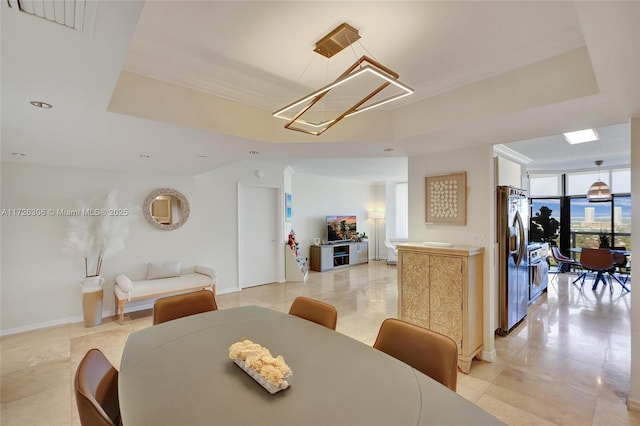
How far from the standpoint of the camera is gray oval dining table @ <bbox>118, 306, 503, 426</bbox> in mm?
1117

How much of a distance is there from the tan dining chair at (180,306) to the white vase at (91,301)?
2311mm

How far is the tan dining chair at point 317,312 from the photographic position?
2119mm

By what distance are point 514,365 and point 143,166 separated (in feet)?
16.6

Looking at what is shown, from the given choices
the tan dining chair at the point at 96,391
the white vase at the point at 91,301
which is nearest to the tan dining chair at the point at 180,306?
the tan dining chair at the point at 96,391

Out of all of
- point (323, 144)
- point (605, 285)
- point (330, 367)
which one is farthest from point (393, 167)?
point (330, 367)

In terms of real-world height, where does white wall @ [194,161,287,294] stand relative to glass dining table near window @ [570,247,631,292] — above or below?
above

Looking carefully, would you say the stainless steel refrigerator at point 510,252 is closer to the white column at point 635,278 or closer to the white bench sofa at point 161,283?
the white column at point 635,278

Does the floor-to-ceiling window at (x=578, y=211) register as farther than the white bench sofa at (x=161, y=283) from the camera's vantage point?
Yes

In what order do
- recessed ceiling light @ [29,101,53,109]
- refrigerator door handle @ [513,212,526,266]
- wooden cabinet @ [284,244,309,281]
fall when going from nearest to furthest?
recessed ceiling light @ [29,101,53,109]
refrigerator door handle @ [513,212,526,266]
wooden cabinet @ [284,244,309,281]

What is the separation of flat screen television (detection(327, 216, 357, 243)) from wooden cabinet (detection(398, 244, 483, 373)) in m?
4.70

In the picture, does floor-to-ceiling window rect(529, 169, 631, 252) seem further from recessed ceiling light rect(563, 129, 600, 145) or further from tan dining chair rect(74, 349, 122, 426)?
tan dining chair rect(74, 349, 122, 426)

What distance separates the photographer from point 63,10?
3.36ft

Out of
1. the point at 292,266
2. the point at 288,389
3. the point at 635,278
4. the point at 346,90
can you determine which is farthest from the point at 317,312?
the point at 292,266

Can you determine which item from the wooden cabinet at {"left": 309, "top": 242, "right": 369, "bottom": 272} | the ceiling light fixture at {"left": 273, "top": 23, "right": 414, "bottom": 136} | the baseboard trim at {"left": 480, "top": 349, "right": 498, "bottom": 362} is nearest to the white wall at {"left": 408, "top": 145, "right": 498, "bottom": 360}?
the baseboard trim at {"left": 480, "top": 349, "right": 498, "bottom": 362}
